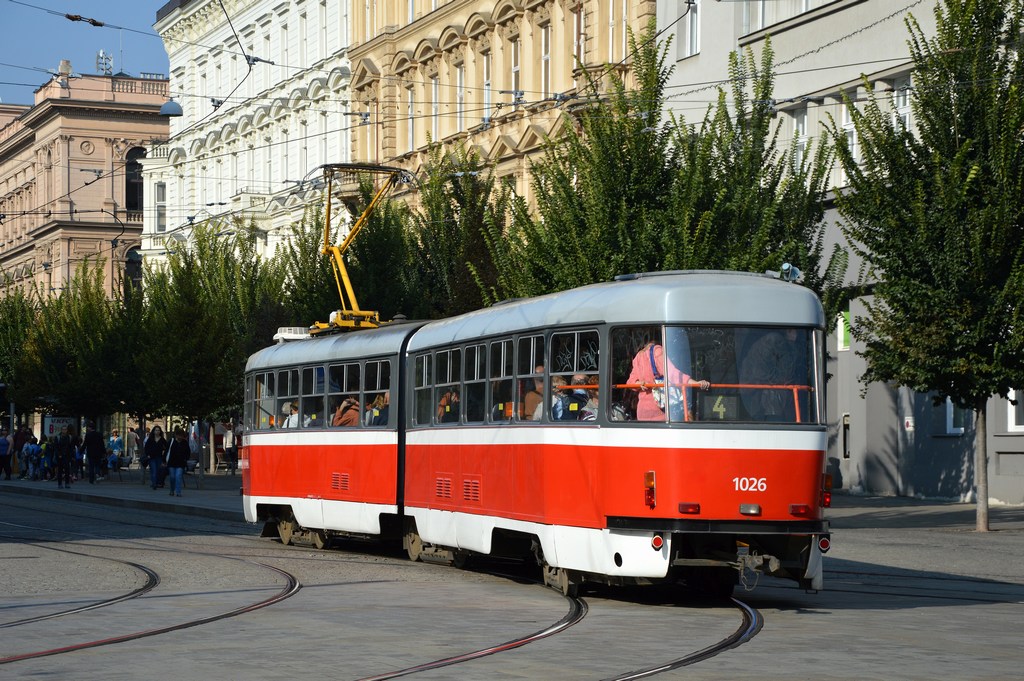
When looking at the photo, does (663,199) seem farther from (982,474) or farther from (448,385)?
(448,385)

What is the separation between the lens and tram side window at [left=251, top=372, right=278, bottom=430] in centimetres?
2450

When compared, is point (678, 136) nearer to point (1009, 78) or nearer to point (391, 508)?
point (1009, 78)

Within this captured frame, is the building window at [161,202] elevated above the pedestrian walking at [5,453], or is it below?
above

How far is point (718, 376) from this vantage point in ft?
47.9

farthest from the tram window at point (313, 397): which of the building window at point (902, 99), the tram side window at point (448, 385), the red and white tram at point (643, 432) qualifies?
the building window at point (902, 99)

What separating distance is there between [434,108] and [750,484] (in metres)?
37.9

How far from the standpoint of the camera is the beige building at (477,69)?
42125mm

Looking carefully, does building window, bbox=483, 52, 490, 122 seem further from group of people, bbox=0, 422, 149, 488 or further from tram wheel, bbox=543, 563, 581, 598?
tram wheel, bbox=543, 563, 581, 598

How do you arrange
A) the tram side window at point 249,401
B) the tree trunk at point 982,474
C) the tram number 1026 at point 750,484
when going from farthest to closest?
the tram side window at point 249,401 → the tree trunk at point 982,474 → the tram number 1026 at point 750,484

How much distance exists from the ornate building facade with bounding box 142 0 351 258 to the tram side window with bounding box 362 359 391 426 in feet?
104

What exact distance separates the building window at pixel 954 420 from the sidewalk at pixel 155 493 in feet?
41.7

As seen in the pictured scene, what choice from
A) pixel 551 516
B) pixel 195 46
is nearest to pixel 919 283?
pixel 551 516

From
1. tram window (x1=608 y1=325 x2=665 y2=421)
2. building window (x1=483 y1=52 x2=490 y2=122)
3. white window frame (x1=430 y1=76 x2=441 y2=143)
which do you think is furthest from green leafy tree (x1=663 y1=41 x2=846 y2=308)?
white window frame (x1=430 y1=76 x2=441 y2=143)

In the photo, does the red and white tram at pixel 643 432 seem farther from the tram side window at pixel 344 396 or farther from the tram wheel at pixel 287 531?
the tram wheel at pixel 287 531
